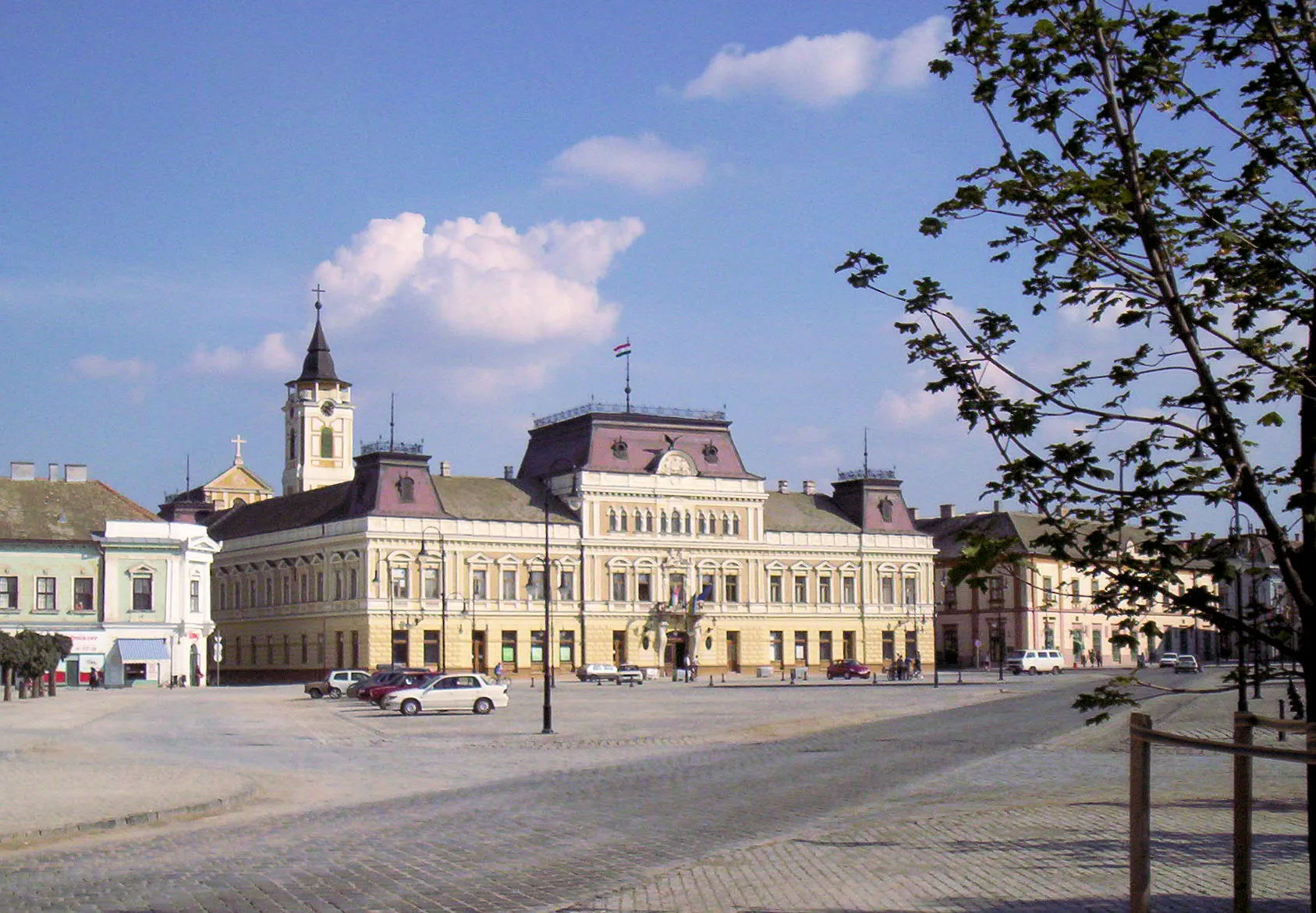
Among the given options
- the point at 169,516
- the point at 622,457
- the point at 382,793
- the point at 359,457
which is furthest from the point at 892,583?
the point at 382,793

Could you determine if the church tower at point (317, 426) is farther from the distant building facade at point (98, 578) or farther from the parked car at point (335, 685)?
the parked car at point (335, 685)

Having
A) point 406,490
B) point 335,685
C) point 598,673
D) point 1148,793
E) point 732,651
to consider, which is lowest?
point 598,673

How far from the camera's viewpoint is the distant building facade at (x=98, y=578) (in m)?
79.4

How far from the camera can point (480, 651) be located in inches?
3853

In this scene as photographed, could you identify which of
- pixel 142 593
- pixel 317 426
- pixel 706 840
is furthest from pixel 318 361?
pixel 706 840

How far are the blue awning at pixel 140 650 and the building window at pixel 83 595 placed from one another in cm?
228

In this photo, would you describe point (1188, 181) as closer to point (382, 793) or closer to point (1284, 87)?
point (1284, 87)

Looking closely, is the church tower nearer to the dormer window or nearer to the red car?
the dormer window

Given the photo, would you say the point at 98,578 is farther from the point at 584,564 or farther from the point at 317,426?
the point at 317,426

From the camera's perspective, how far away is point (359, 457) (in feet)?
323

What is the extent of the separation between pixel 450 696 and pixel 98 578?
36243 millimetres

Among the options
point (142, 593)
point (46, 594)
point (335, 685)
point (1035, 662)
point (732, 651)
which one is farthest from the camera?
point (732, 651)

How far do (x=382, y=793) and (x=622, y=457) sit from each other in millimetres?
80500

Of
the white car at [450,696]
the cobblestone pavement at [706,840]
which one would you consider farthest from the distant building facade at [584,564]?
the cobblestone pavement at [706,840]
